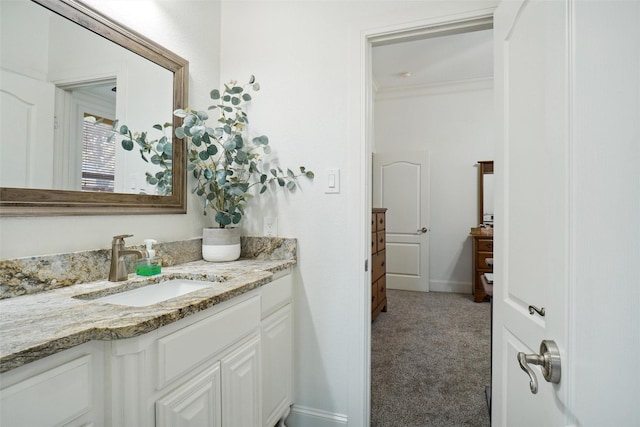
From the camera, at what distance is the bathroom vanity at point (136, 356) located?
665 millimetres

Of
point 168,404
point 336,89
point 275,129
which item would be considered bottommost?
point 168,404

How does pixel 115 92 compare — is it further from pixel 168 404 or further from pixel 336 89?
pixel 168 404

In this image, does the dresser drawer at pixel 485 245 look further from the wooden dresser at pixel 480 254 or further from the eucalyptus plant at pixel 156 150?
the eucalyptus plant at pixel 156 150

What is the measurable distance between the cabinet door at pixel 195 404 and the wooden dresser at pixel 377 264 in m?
2.27

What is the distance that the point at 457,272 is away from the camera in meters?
4.59

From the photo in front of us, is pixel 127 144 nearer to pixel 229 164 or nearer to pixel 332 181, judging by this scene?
pixel 229 164

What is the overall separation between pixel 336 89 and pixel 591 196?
1455 millimetres

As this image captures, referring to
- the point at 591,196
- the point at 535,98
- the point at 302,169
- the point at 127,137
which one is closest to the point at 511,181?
the point at 535,98

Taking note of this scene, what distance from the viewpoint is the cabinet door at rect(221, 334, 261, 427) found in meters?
1.14

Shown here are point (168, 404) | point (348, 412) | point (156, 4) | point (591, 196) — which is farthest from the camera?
point (348, 412)

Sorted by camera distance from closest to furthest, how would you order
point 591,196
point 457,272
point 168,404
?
1. point 591,196
2. point 168,404
3. point 457,272

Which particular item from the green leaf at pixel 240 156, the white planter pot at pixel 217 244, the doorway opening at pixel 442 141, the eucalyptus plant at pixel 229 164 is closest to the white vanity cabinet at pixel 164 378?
the white planter pot at pixel 217 244

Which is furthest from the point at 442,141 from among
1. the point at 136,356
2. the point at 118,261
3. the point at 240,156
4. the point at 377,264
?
the point at 136,356

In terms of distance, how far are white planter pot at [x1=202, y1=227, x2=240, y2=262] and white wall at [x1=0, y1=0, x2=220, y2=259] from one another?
147 mm
